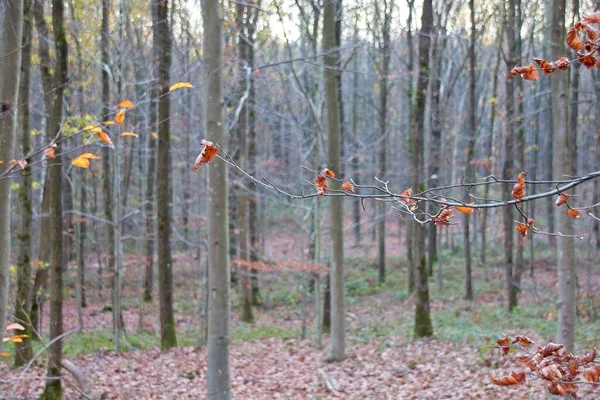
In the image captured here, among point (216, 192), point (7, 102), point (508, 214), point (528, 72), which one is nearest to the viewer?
point (528, 72)

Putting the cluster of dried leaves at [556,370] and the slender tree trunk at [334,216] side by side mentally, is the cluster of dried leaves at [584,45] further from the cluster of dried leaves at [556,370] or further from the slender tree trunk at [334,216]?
the slender tree trunk at [334,216]

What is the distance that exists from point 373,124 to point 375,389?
28236 mm

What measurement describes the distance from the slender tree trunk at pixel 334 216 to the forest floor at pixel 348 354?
0.53 m

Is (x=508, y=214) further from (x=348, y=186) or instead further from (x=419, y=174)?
(x=348, y=186)

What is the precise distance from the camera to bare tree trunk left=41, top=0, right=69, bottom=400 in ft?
23.1

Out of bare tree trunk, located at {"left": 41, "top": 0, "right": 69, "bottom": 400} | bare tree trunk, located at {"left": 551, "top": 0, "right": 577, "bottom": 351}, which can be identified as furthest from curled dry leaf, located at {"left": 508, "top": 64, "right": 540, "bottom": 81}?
bare tree trunk, located at {"left": 41, "top": 0, "right": 69, "bottom": 400}

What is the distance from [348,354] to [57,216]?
6.50 meters

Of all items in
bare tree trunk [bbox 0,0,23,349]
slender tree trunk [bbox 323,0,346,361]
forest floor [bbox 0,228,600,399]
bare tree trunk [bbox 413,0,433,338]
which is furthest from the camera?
bare tree trunk [bbox 413,0,433,338]

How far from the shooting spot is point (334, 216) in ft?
35.5

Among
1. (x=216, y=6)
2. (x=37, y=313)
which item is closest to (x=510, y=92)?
(x=216, y=6)

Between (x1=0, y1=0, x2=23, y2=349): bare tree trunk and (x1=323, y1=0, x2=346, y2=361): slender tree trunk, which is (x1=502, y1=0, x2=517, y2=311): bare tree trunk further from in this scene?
(x1=0, y1=0, x2=23, y2=349): bare tree trunk

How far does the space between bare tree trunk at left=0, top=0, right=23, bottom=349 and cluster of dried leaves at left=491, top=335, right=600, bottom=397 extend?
3.26 meters

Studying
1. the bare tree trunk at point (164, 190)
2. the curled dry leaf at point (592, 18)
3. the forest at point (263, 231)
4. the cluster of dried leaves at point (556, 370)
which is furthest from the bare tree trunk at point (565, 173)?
the bare tree trunk at point (164, 190)

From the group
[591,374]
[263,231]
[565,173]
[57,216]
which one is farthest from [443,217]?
[263,231]
